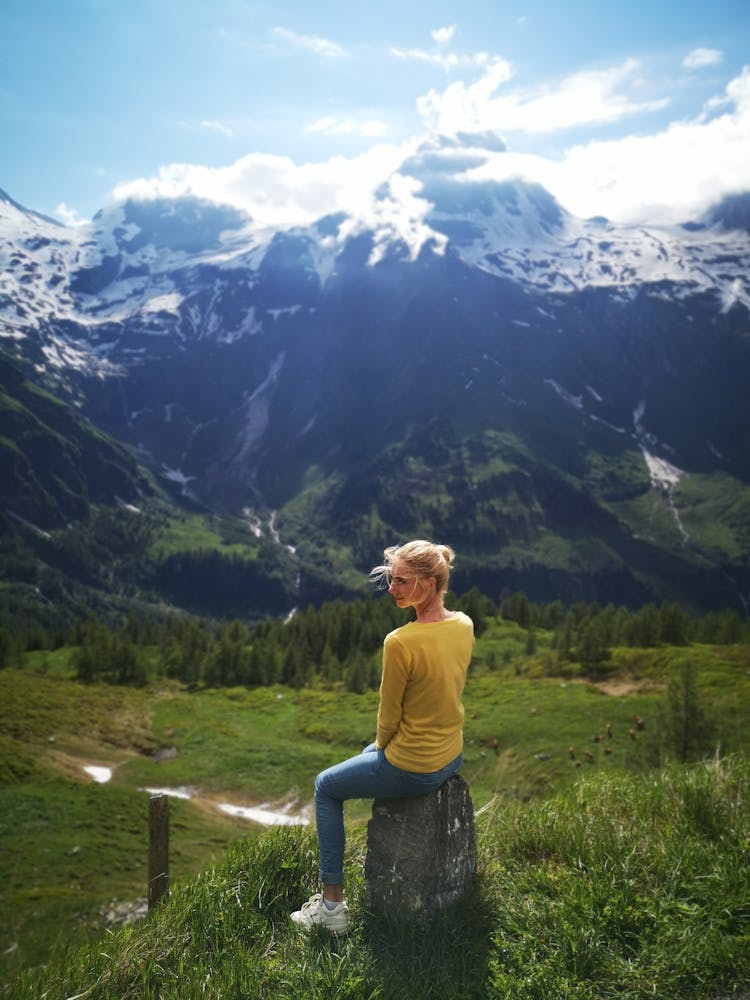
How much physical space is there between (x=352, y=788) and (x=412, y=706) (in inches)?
53.6

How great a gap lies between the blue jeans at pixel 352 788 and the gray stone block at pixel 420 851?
8.6 inches

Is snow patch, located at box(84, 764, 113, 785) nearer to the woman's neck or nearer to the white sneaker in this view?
the white sneaker

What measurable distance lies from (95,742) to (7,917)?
3095cm

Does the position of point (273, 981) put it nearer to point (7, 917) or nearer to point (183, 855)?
point (7, 917)

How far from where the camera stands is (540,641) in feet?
260

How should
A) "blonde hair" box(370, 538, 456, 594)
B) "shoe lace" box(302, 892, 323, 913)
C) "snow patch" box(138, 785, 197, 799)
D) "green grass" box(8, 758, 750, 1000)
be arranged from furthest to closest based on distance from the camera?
1. "snow patch" box(138, 785, 197, 799)
2. "shoe lace" box(302, 892, 323, 913)
3. "blonde hair" box(370, 538, 456, 594)
4. "green grass" box(8, 758, 750, 1000)

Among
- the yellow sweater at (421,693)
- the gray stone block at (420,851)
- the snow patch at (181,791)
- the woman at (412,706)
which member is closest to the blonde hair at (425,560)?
the woman at (412,706)

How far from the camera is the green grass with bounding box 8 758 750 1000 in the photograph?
6.02 meters

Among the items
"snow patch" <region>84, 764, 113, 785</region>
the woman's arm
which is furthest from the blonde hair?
"snow patch" <region>84, 764, 113, 785</region>

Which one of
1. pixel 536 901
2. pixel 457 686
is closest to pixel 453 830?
pixel 536 901

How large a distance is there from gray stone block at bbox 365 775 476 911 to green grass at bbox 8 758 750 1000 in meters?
0.24

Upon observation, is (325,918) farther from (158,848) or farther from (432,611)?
(432,611)

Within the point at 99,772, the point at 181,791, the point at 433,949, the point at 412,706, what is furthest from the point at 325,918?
the point at 99,772

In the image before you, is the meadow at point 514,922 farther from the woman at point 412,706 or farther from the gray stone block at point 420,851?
the woman at point 412,706
